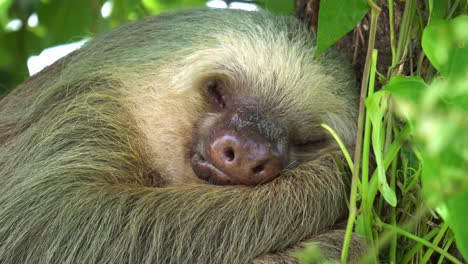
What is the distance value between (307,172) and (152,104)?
116cm

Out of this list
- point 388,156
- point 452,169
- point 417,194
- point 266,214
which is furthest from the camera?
point 266,214

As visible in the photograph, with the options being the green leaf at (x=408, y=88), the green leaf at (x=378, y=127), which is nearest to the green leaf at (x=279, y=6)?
the green leaf at (x=378, y=127)

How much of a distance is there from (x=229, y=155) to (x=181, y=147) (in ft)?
1.91

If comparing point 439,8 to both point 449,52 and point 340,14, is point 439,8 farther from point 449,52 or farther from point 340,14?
point 449,52

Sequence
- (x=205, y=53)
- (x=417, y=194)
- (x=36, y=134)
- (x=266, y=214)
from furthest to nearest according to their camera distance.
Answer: (x=205, y=53), (x=36, y=134), (x=266, y=214), (x=417, y=194)

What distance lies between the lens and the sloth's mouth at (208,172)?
12.7 feet

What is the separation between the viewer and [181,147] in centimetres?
428

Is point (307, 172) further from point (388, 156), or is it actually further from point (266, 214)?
point (388, 156)

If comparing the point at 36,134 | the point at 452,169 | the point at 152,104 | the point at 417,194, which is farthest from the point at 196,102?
the point at 452,169

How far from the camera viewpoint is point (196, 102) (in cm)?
444

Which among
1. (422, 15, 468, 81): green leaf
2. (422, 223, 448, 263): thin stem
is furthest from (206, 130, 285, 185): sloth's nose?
(422, 15, 468, 81): green leaf

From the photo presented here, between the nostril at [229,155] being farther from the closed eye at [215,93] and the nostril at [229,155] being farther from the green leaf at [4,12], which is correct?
the green leaf at [4,12]

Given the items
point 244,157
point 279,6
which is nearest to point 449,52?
point 244,157

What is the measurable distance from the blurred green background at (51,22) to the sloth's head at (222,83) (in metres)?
0.50
